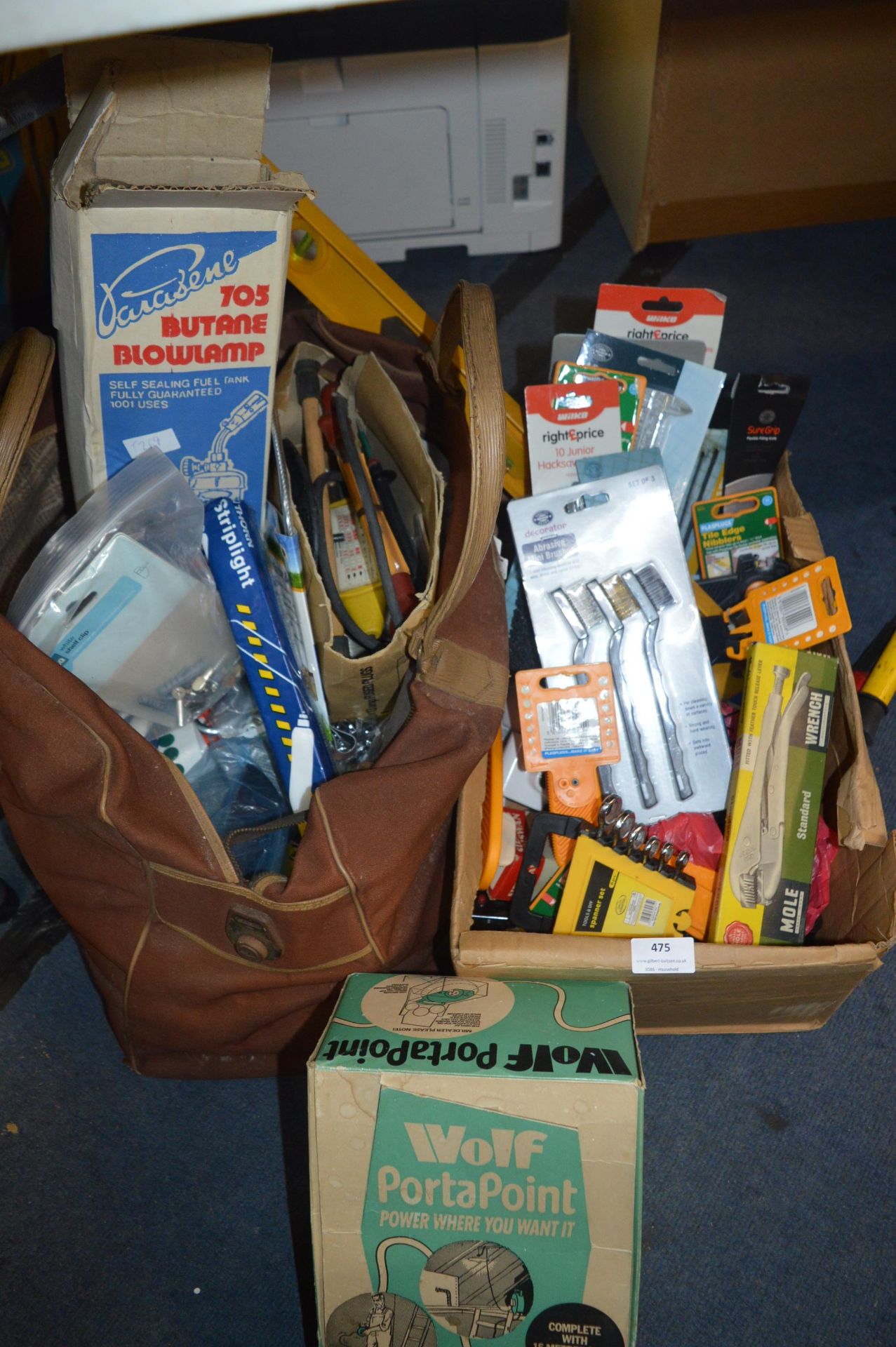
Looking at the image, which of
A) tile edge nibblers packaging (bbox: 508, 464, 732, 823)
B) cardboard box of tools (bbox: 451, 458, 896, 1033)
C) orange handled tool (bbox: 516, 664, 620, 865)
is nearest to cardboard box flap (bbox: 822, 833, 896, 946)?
cardboard box of tools (bbox: 451, 458, 896, 1033)

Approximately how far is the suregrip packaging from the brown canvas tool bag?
12.5 inches

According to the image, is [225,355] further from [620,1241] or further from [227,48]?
[620,1241]

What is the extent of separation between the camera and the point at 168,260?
3.08ft

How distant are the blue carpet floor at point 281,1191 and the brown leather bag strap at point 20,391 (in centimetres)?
71

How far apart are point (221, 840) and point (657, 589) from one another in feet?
2.00

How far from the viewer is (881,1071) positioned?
119cm

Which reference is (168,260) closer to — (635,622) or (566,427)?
(566,427)

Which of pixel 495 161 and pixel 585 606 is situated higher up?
pixel 495 161

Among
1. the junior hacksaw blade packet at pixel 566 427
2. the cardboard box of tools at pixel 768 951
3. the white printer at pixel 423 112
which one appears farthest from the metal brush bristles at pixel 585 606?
the white printer at pixel 423 112

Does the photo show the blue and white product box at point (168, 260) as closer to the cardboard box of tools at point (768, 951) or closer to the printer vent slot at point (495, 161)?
the cardboard box of tools at point (768, 951)

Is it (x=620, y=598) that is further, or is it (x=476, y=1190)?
(x=620, y=598)

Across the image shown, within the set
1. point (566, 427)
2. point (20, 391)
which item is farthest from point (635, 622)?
point (20, 391)

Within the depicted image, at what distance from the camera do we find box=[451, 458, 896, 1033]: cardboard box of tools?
956 millimetres

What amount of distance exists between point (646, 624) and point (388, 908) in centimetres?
49
